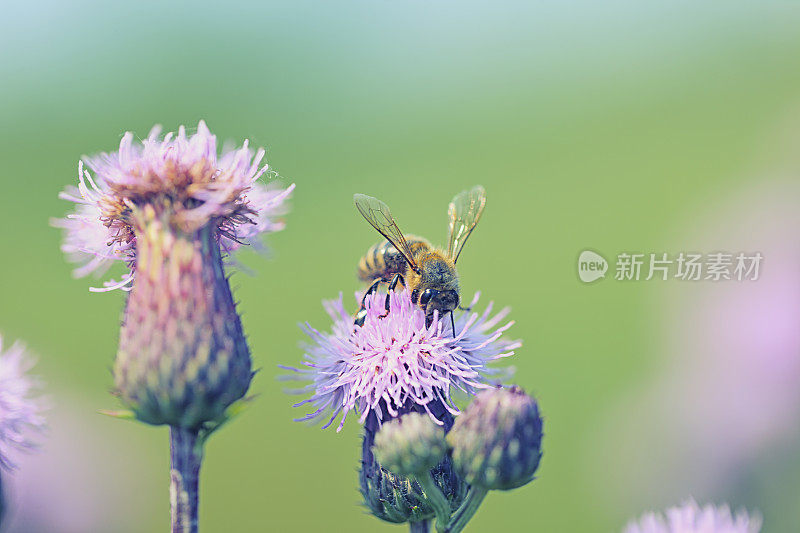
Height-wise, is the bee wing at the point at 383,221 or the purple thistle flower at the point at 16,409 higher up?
the bee wing at the point at 383,221

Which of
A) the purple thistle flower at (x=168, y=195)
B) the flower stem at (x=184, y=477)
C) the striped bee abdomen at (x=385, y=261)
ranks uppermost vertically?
the purple thistle flower at (x=168, y=195)

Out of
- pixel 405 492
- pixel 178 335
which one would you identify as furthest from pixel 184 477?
pixel 405 492

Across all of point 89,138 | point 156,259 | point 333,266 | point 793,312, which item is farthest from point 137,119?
point 156,259

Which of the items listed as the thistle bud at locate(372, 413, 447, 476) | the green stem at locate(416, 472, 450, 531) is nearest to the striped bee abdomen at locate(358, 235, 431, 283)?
the thistle bud at locate(372, 413, 447, 476)

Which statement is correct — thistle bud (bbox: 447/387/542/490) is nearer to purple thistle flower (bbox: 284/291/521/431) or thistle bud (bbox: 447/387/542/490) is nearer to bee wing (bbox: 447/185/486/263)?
purple thistle flower (bbox: 284/291/521/431)

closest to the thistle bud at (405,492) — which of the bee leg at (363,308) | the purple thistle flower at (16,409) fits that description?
the bee leg at (363,308)

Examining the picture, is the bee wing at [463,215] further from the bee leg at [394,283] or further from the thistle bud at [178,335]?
the thistle bud at [178,335]
